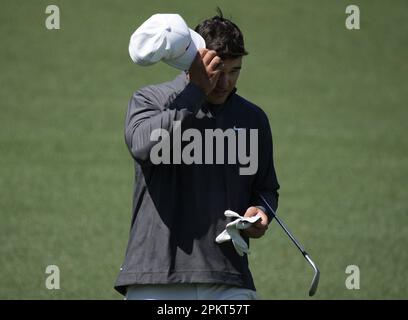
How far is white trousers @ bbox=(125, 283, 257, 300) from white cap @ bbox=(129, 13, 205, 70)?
1.14m

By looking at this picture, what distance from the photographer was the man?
5055 mm

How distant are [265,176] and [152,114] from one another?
91 centimetres

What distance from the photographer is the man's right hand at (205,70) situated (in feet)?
16.5

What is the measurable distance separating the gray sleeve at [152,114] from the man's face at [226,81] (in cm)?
27

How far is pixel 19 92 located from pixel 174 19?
1587 cm

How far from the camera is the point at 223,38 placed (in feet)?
17.5

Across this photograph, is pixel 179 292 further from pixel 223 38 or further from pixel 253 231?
pixel 223 38
